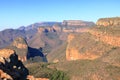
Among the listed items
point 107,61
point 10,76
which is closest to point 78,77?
point 107,61

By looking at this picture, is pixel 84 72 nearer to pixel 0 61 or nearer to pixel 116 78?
pixel 116 78

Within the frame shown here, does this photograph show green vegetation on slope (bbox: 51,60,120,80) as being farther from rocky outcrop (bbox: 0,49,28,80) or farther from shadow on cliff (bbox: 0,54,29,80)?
shadow on cliff (bbox: 0,54,29,80)

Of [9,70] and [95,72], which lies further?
[95,72]

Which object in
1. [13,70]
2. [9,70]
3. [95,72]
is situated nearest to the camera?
[9,70]

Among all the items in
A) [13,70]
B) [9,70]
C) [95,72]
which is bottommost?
[95,72]

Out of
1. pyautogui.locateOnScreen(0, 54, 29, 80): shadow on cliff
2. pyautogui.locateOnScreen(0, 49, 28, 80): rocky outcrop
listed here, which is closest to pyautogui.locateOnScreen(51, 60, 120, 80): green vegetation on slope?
pyautogui.locateOnScreen(0, 49, 28, 80): rocky outcrop

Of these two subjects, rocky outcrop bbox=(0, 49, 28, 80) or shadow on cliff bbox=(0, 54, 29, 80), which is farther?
shadow on cliff bbox=(0, 54, 29, 80)

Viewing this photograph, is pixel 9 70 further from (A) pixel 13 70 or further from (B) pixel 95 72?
(B) pixel 95 72

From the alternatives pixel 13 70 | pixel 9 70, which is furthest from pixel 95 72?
pixel 9 70

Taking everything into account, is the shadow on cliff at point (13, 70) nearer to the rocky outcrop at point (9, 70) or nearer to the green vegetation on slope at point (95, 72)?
the rocky outcrop at point (9, 70)

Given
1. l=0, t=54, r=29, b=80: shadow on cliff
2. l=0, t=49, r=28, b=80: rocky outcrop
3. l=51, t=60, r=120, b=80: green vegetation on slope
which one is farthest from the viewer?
l=51, t=60, r=120, b=80: green vegetation on slope

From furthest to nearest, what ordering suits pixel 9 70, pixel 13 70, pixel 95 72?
pixel 95 72, pixel 13 70, pixel 9 70
